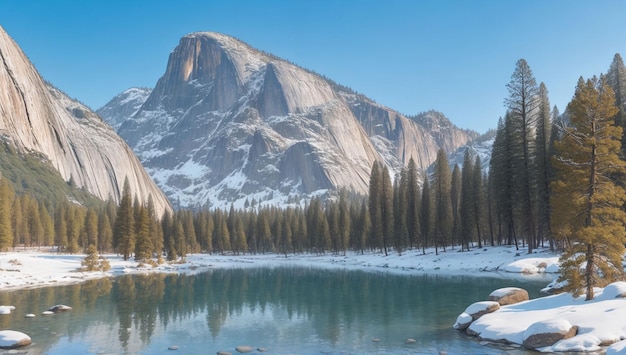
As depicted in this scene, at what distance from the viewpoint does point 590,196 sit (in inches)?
982

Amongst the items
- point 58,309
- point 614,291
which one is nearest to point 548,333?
point 614,291

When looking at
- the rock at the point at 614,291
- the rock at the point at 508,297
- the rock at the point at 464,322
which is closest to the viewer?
the rock at the point at 614,291

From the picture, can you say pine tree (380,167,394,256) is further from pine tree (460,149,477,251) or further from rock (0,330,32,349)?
rock (0,330,32,349)

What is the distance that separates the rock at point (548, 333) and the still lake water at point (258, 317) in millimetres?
748

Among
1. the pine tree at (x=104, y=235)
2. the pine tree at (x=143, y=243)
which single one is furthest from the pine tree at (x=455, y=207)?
the pine tree at (x=104, y=235)

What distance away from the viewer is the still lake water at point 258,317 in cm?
2238

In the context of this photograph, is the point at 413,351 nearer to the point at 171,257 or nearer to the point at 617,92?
the point at 617,92

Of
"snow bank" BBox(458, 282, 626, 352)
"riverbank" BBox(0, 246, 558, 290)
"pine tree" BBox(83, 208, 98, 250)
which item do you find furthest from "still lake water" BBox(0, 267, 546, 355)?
"pine tree" BBox(83, 208, 98, 250)

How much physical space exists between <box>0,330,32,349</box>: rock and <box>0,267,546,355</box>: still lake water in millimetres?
526

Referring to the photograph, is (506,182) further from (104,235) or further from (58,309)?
(104,235)

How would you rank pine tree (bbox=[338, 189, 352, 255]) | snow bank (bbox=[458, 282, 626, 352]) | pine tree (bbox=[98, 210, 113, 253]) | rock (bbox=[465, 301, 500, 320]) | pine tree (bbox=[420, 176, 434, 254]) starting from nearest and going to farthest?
snow bank (bbox=[458, 282, 626, 352]) < rock (bbox=[465, 301, 500, 320]) < pine tree (bbox=[420, 176, 434, 254]) < pine tree (bbox=[338, 189, 352, 255]) < pine tree (bbox=[98, 210, 113, 253])

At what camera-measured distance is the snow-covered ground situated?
65.1 feet

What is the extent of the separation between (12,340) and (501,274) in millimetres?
48574

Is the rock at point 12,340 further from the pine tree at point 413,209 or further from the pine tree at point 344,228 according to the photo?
the pine tree at point 344,228
